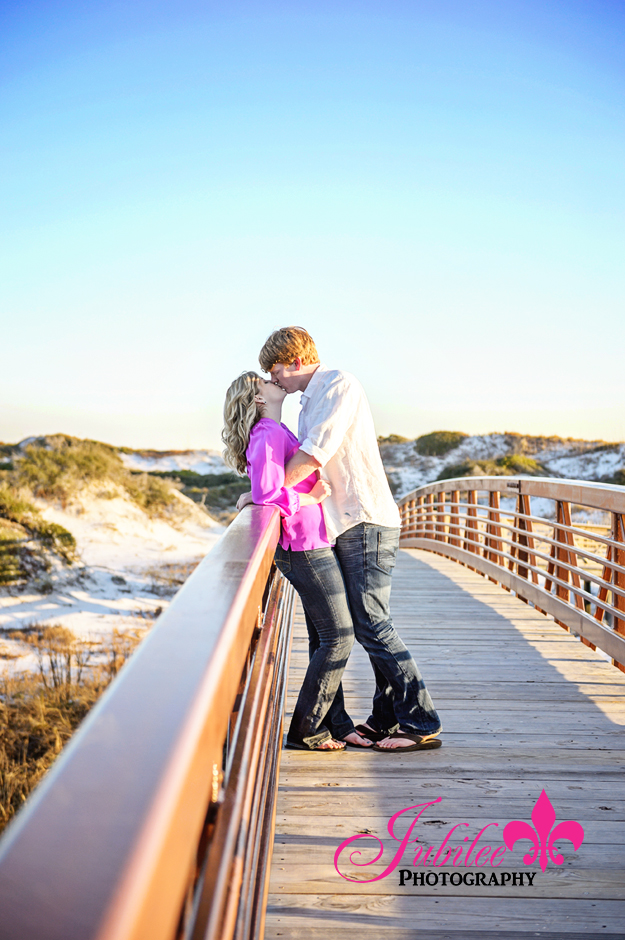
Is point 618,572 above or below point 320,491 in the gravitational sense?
below

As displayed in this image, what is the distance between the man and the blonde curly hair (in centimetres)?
15

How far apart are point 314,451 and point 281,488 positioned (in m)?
0.19

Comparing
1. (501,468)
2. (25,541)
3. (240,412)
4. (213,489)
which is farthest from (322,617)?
(501,468)

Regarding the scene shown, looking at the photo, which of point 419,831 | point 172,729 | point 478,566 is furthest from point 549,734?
point 478,566

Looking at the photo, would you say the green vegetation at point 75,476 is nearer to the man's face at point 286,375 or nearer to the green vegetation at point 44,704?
the green vegetation at point 44,704

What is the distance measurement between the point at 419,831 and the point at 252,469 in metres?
1.44

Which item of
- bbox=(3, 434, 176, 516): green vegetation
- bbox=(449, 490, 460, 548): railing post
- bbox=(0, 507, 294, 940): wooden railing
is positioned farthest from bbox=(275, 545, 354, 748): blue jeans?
bbox=(3, 434, 176, 516): green vegetation

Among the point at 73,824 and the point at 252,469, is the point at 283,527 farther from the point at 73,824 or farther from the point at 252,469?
the point at 73,824

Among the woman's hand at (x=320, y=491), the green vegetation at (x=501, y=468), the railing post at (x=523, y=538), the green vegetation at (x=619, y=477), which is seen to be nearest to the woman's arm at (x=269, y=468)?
the woman's hand at (x=320, y=491)

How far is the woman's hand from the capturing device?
8.36 ft

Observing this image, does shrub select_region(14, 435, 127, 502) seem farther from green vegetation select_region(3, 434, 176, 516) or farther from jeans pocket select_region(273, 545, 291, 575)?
jeans pocket select_region(273, 545, 291, 575)

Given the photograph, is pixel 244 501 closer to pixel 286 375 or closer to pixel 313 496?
pixel 313 496

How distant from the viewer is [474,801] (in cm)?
248

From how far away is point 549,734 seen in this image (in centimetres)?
309
